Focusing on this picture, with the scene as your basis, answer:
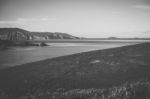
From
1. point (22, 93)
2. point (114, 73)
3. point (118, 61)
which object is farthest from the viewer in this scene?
point (118, 61)

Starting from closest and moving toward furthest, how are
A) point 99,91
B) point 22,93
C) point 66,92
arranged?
point 99,91, point 66,92, point 22,93

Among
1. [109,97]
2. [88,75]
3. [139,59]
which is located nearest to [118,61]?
[139,59]

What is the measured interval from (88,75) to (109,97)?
1411 millimetres

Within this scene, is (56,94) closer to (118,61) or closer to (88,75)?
(88,75)

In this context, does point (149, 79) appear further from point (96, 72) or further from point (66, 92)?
point (66, 92)

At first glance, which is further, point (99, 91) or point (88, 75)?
point (88, 75)

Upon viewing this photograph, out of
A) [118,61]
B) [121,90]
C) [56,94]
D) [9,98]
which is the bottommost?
[9,98]

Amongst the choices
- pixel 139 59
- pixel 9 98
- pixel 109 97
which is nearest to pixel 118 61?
pixel 139 59

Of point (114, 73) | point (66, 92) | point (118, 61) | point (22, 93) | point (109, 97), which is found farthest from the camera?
point (118, 61)

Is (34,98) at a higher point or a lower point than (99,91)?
lower

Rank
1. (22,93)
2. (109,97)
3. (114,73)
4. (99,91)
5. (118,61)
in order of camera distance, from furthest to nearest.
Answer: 1. (118,61)
2. (114,73)
3. (22,93)
4. (99,91)
5. (109,97)

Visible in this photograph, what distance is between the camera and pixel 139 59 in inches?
207

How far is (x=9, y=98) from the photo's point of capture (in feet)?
11.7

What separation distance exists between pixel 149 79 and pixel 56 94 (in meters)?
2.87
